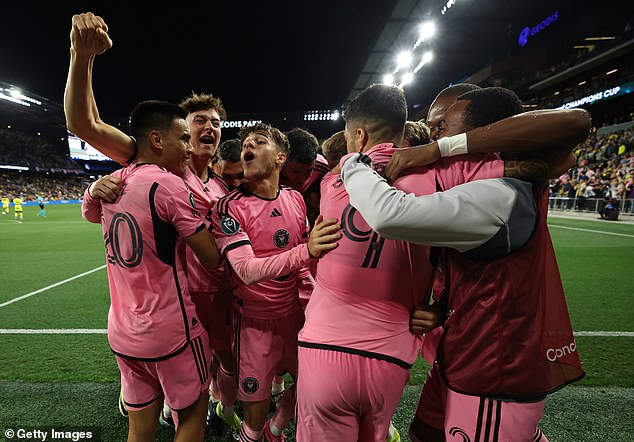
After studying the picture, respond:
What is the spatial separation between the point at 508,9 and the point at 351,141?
33.0 metres

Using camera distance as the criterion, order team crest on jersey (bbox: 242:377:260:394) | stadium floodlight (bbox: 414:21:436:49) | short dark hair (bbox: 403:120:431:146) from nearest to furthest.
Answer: team crest on jersey (bbox: 242:377:260:394) < short dark hair (bbox: 403:120:431:146) < stadium floodlight (bbox: 414:21:436:49)

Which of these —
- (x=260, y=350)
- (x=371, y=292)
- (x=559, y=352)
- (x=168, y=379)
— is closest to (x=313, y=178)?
(x=260, y=350)

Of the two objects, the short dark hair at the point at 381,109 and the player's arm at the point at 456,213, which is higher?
the short dark hair at the point at 381,109

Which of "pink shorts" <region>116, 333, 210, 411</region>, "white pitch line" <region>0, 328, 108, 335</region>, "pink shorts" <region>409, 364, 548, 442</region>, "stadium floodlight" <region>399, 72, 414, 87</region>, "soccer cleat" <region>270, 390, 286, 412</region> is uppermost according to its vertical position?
"stadium floodlight" <region>399, 72, 414, 87</region>

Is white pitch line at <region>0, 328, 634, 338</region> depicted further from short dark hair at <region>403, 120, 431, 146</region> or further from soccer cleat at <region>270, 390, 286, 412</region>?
short dark hair at <region>403, 120, 431, 146</region>

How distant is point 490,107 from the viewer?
52.2 inches

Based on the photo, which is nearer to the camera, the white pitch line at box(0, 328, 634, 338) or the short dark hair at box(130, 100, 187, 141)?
the short dark hair at box(130, 100, 187, 141)

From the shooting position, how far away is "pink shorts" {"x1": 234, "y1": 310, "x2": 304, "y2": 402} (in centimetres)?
204

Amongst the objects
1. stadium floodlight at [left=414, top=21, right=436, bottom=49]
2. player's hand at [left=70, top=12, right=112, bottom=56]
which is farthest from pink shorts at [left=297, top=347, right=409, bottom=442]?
stadium floodlight at [left=414, top=21, right=436, bottom=49]

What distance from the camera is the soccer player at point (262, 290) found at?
204cm

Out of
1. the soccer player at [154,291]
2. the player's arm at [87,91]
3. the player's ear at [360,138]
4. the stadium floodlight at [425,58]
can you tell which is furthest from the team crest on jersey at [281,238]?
the stadium floodlight at [425,58]

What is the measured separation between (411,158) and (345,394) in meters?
0.92

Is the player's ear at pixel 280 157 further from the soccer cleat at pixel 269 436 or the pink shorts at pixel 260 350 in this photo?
the soccer cleat at pixel 269 436

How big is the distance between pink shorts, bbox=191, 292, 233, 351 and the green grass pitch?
665mm
